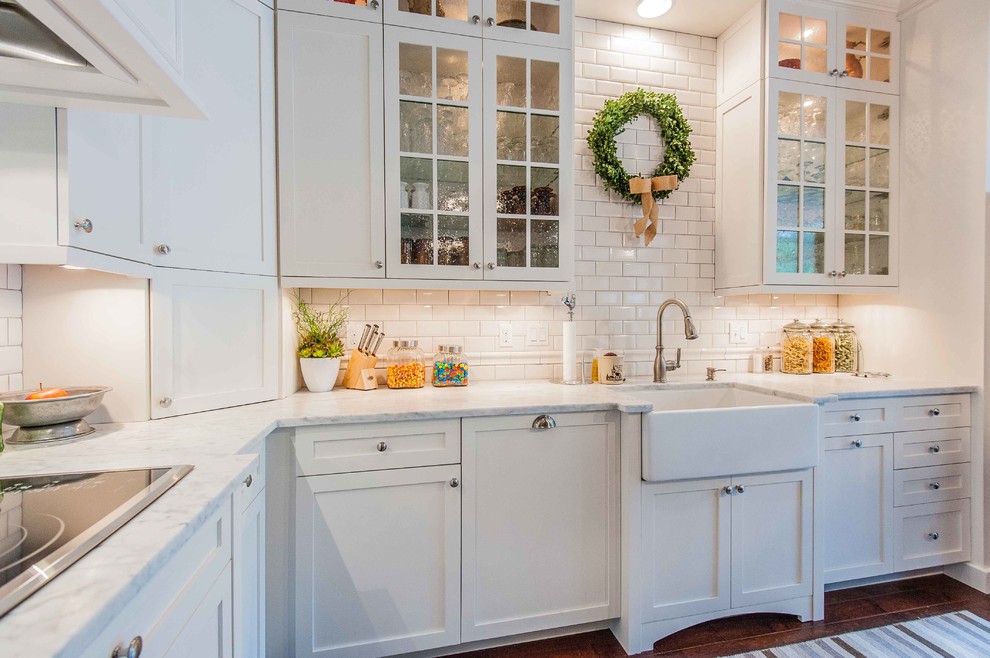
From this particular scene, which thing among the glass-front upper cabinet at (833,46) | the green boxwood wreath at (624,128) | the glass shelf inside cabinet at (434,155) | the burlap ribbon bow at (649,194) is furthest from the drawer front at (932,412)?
the glass shelf inside cabinet at (434,155)

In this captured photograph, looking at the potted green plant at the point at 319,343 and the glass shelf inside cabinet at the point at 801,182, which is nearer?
the potted green plant at the point at 319,343

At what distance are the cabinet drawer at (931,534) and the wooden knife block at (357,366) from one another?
8.21ft

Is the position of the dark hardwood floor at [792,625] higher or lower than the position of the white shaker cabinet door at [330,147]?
lower

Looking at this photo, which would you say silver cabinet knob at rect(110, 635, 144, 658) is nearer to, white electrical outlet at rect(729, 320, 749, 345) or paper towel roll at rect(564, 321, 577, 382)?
paper towel roll at rect(564, 321, 577, 382)

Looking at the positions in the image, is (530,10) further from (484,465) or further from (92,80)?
(484,465)

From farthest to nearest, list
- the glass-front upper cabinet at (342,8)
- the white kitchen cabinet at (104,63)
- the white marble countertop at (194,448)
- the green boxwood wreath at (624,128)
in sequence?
the green boxwood wreath at (624,128), the glass-front upper cabinet at (342,8), the white kitchen cabinet at (104,63), the white marble countertop at (194,448)

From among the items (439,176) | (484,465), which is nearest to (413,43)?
(439,176)

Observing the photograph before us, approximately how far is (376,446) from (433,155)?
1.20 m

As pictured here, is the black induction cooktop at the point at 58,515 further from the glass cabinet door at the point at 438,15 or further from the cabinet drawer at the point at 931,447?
the cabinet drawer at the point at 931,447

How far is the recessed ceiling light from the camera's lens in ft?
7.54

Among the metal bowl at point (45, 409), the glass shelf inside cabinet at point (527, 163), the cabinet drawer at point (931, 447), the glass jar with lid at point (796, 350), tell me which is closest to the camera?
the metal bowl at point (45, 409)

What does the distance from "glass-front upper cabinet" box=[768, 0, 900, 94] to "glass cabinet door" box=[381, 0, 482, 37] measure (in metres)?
1.48

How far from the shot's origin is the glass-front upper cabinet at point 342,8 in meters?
1.84

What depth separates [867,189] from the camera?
8.13ft
